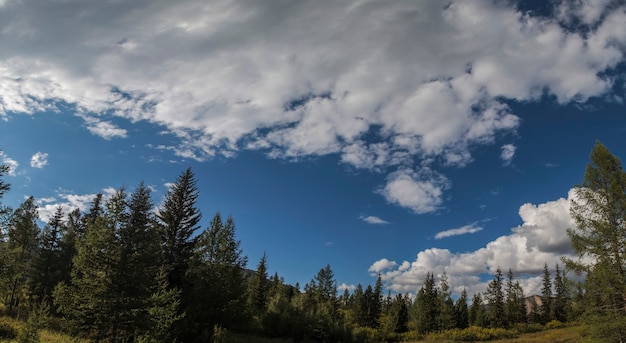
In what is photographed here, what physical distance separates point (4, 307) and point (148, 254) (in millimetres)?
33932

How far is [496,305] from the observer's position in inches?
3145

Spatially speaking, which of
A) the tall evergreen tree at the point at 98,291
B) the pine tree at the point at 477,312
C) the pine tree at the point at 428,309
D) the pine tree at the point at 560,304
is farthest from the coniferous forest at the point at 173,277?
the pine tree at the point at 560,304

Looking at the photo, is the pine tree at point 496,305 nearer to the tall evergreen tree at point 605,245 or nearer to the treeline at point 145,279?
the treeline at point 145,279

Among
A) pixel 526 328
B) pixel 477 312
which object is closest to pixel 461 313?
pixel 477 312

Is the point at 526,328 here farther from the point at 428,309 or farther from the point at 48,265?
the point at 48,265

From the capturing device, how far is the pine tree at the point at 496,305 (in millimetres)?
78812

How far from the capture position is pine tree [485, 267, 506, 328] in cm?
7881

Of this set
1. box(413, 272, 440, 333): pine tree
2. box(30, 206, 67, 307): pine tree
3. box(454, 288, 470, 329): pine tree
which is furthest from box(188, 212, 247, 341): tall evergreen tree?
box(454, 288, 470, 329): pine tree

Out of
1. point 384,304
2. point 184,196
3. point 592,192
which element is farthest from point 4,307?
point 384,304

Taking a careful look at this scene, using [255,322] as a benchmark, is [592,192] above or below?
above

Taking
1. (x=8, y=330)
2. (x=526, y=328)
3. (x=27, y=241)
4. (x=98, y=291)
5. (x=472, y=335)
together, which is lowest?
(x=472, y=335)

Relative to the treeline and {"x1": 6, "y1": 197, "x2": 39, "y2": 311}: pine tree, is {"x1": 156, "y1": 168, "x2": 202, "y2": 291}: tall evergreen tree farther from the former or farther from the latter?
{"x1": 6, "y1": 197, "x2": 39, "y2": 311}: pine tree

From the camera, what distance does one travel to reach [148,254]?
19828 mm

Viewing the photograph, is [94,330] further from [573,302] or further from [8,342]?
[573,302]
